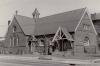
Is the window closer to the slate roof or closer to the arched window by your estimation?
the slate roof

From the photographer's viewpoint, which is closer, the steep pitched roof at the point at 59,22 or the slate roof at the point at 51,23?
the steep pitched roof at the point at 59,22

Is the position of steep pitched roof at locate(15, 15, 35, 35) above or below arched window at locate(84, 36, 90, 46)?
above

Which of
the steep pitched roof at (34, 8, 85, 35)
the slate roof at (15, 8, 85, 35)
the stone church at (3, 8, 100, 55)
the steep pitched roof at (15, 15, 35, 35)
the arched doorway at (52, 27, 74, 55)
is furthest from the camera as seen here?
the steep pitched roof at (15, 15, 35, 35)

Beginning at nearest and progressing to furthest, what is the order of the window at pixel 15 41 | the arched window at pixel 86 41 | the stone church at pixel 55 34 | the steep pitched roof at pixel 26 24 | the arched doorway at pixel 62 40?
the arched doorway at pixel 62 40, the stone church at pixel 55 34, the arched window at pixel 86 41, the steep pitched roof at pixel 26 24, the window at pixel 15 41

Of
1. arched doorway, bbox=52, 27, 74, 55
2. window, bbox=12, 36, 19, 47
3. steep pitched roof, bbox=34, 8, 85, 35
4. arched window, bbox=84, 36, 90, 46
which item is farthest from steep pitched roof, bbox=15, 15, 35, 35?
arched window, bbox=84, 36, 90, 46

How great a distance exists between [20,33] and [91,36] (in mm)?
17986

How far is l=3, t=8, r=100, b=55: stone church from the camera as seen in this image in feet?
145

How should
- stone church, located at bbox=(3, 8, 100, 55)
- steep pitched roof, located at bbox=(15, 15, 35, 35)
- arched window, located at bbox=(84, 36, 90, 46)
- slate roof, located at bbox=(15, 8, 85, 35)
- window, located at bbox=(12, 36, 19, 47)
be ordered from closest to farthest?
stone church, located at bbox=(3, 8, 100, 55) → slate roof, located at bbox=(15, 8, 85, 35) → arched window, located at bbox=(84, 36, 90, 46) → steep pitched roof, located at bbox=(15, 15, 35, 35) → window, located at bbox=(12, 36, 19, 47)

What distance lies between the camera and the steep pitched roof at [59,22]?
45.8 m

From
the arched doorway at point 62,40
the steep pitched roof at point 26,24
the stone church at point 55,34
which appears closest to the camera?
the arched doorway at point 62,40

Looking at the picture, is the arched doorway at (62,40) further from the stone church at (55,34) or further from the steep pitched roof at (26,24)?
the steep pitched roof at (26,24)

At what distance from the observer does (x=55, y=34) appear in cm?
4462

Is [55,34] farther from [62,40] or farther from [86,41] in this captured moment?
[86,41]

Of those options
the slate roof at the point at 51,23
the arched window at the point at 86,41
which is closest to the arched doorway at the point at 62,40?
the slate roof at the point at 51,23
